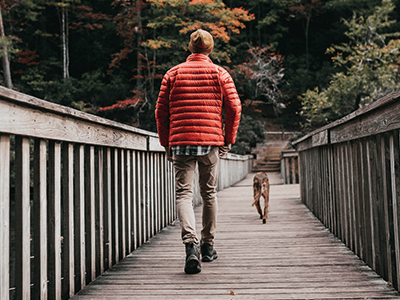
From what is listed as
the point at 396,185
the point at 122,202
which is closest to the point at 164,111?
the point at 122,202

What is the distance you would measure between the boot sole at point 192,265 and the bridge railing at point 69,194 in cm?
59

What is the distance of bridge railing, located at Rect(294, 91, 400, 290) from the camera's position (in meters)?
1.91

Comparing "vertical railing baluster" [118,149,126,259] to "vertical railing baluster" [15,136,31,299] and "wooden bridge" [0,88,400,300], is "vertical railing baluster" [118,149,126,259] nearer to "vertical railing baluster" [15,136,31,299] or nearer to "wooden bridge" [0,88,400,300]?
"wooden bridge" [0,88,400,300]

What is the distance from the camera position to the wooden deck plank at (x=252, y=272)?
2002 millimetres

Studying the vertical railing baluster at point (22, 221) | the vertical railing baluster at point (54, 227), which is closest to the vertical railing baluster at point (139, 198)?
the vertical railing baluster at point (54, 227)

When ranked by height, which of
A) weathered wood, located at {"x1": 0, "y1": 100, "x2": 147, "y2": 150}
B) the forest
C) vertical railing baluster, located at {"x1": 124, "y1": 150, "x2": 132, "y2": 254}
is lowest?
vertical railing baluster, located at {"x1": 124, "y1": 150, "x2": 132, "y2": 254}

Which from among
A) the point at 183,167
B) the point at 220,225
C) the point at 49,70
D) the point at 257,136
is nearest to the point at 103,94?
the point at 49,70

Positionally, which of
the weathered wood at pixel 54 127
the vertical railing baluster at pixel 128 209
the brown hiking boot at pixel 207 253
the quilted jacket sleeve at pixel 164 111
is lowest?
the brown hiking boot at pixel 207 253

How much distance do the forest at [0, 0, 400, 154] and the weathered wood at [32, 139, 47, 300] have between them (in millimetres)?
11978

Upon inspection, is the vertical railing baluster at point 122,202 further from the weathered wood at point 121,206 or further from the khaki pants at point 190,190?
the khaki pants at point 190,190

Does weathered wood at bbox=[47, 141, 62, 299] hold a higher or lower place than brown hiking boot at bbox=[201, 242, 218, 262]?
higher

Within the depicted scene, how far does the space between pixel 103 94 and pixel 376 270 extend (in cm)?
1881

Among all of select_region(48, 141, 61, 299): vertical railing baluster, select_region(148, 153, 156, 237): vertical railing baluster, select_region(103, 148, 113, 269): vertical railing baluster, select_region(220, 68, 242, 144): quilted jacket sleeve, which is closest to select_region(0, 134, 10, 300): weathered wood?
select_region(48, 141, 61, 299): vertical railing baluster

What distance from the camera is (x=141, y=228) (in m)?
3.30
